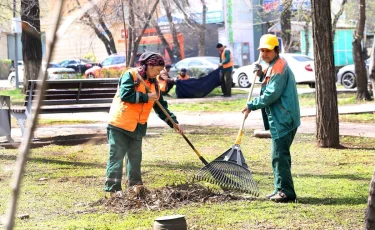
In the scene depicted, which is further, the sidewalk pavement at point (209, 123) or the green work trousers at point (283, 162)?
the sidewalk pavement at point (209, 123)

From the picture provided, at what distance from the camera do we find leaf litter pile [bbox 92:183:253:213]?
6.38 meters

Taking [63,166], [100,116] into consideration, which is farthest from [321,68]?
[100,116]

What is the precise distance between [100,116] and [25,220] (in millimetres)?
10809

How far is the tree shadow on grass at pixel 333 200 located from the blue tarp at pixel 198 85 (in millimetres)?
16184

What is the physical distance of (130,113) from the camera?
6.70 meters

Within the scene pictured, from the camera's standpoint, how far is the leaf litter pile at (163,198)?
20.9ft

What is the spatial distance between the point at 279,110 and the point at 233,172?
0.84 m

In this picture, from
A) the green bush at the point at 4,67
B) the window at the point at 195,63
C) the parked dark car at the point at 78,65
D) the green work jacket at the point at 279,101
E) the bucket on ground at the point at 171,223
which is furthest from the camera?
the green bush at the point at 4,67

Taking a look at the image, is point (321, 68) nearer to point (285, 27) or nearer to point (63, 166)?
point (63, 166)

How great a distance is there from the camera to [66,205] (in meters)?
6.62

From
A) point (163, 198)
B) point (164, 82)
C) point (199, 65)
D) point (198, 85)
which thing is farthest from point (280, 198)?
point (199, 65)

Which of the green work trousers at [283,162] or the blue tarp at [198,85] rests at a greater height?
the blue tarp at [198,85]

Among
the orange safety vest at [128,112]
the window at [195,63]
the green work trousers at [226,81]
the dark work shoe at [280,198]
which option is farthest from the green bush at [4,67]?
the dark work shoe at [280,198]

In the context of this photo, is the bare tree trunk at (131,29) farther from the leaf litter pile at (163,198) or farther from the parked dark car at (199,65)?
the leaf litter pile at (163,198)
